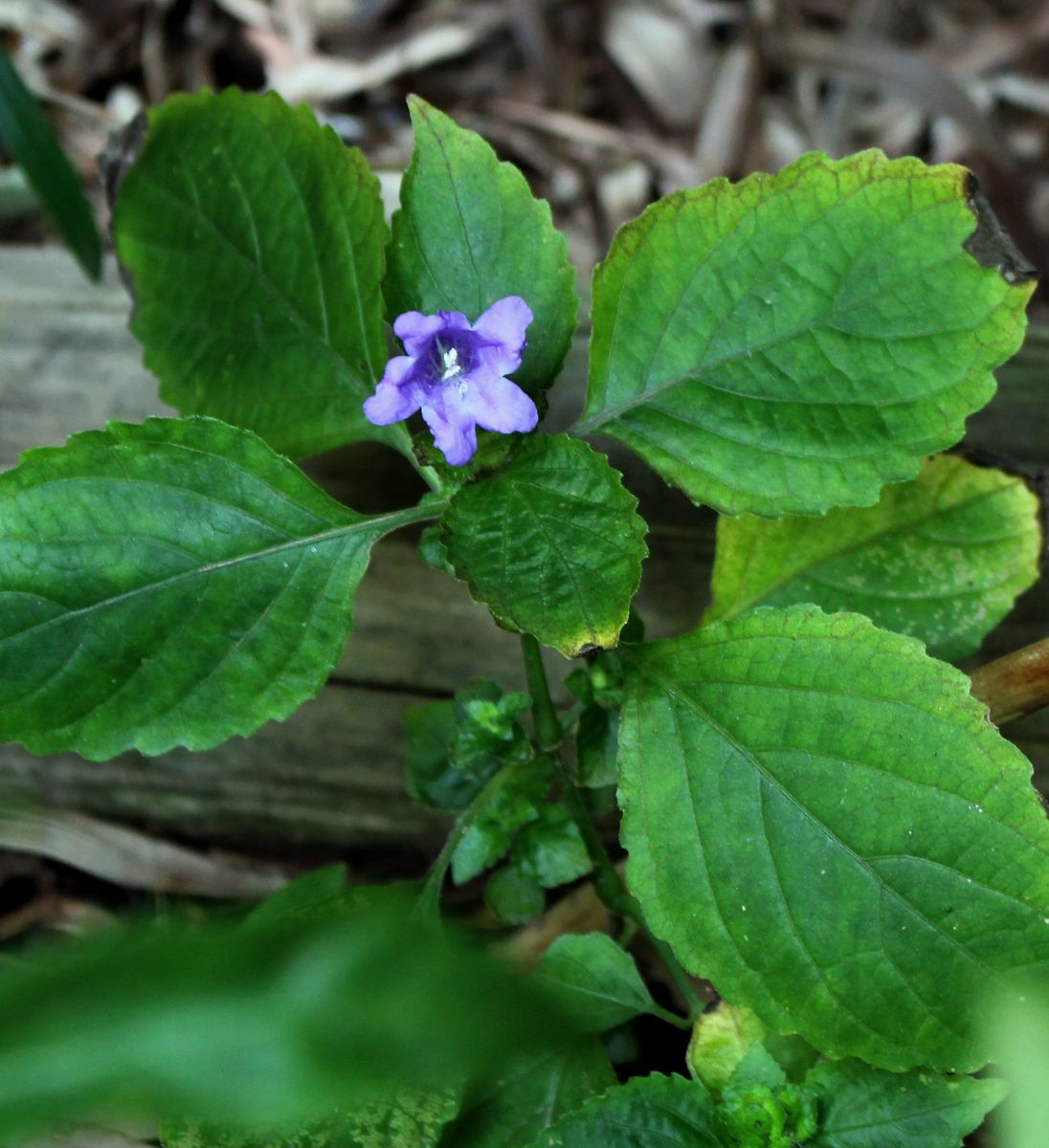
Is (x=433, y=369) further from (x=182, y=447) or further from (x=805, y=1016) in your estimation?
(x=805, y=1016)

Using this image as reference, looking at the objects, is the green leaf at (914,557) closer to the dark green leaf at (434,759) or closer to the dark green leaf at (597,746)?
the dark green leaf at (597,746)

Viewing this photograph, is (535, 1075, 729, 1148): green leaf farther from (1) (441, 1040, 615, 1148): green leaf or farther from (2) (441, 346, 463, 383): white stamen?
(2) (441, 346, 463, 383): white stamen

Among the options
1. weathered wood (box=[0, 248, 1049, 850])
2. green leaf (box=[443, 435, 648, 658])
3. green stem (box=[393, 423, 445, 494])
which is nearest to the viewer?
green leaf (box=[443, 435, 648, 658])

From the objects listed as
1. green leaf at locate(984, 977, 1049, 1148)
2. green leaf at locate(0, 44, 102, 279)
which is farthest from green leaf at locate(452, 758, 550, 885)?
green leaf at locate(0, 44, 102, 279)

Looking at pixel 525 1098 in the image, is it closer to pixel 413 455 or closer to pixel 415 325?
pixel 413 455

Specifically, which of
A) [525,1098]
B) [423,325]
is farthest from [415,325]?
[525,1098]

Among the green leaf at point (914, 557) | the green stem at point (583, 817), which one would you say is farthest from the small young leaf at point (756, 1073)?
the green leaf at point (914, 557)
